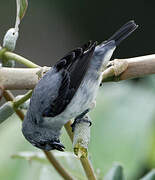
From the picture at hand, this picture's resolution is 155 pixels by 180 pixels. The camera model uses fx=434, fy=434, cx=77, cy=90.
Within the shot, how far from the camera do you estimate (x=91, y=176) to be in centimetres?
130

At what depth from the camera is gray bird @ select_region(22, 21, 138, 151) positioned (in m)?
1.64

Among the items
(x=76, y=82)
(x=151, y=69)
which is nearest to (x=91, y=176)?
(x=151, y=69)

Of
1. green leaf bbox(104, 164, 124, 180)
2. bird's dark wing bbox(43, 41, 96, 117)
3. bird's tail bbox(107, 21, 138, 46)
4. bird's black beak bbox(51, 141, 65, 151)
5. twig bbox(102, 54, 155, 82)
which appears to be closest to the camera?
twig bbox(102, 54, 155, 82)

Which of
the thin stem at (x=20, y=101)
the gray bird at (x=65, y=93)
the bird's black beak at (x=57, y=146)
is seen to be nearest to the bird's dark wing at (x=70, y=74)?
the gray bird at (x=65, y=93)

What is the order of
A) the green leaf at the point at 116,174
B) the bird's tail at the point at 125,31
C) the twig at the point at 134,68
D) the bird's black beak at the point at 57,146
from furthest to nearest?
the bird's tail at the point at 125,31 < the bird's black beak at the point at 57,146 < the green leaf at the point at 116,174 < the twig at the point at 134,68

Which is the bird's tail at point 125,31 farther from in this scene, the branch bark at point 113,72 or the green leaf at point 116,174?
the green leaf at point 116,174

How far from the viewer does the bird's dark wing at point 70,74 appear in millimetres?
1706

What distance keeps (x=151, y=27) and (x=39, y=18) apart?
55.7 inches

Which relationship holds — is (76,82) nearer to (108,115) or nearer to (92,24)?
(108,115)

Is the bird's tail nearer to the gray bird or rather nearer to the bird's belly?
the gray bird

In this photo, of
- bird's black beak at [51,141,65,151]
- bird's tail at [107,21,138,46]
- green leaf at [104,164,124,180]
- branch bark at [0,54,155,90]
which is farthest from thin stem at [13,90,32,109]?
bird's tail at [107,21,138,46]

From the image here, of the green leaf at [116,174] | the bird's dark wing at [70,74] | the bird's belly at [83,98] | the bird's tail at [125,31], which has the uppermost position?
the bird's tail at [125,31]

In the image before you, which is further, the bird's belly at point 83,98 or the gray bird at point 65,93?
Result: the bird's belly at point 83,98

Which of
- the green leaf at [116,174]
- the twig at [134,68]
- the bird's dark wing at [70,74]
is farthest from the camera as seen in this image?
the bird's dark wing at [70,74]
